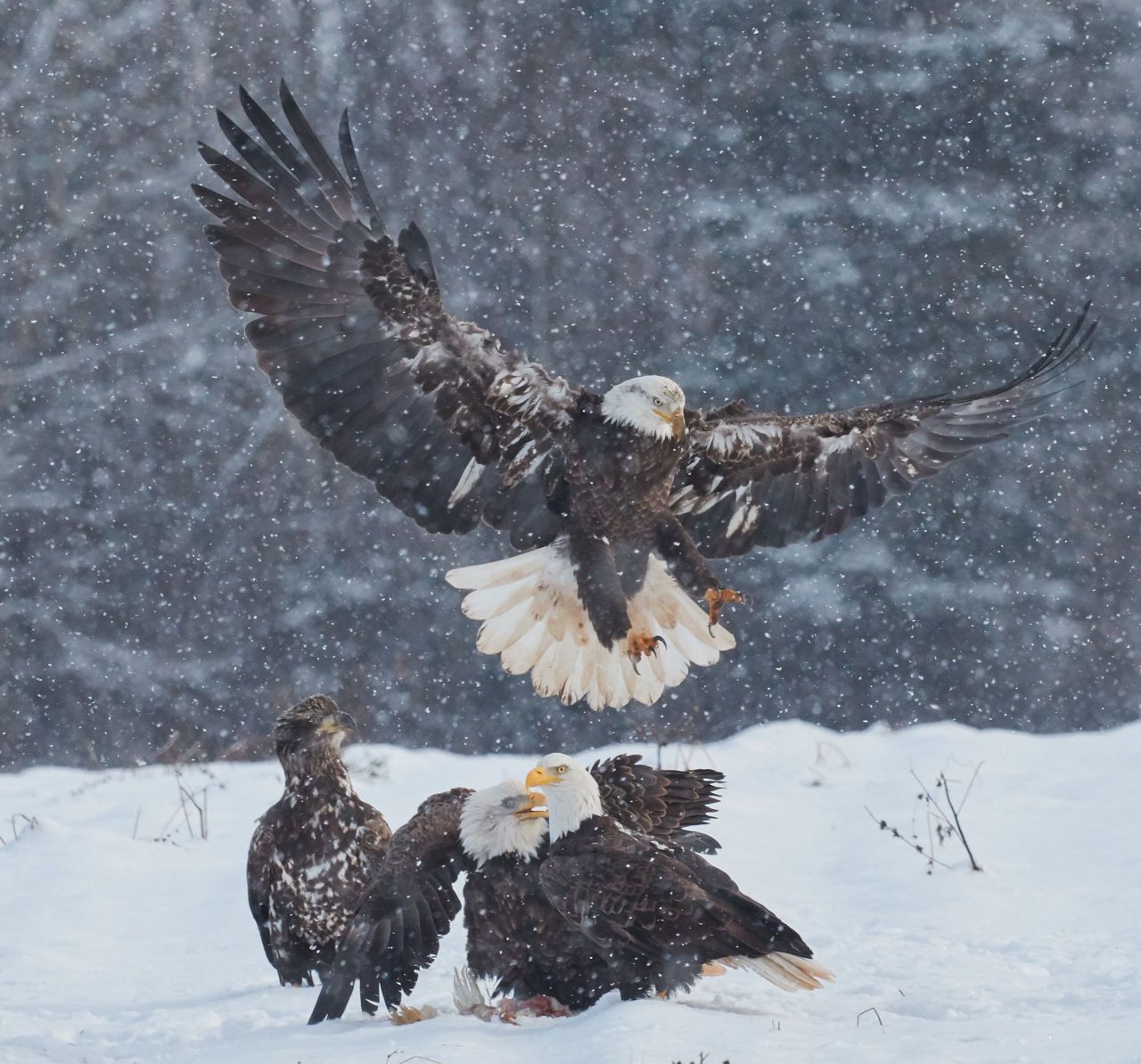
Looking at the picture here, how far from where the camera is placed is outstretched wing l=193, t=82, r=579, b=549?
5.62 metres

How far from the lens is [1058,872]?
5742mm

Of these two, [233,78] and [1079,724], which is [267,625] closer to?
[233,78]

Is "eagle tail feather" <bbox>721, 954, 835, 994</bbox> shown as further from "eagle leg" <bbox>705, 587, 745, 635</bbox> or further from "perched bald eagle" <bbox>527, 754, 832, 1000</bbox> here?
"eagle leg" <bbox>705, 587, 745, 635</bbox>

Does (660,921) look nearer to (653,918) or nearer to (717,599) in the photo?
(653,918)

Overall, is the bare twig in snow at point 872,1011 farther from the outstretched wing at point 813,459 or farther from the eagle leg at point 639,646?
the outstretched wing at point 813,459

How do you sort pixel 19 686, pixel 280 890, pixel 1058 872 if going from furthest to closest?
pixel 19 686
pixel 1058 872
pixel 280 890

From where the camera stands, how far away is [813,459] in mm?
6309

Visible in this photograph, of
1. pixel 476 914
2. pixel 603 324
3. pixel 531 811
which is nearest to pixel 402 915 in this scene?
pixel 476 914

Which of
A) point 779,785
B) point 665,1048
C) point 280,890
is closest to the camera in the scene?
point 665,1048

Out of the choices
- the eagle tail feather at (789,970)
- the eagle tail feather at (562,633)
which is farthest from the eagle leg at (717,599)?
the eagle tail feather at (789,970)

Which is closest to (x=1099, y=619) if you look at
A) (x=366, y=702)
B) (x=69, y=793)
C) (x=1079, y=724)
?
(x=1079, y=724)

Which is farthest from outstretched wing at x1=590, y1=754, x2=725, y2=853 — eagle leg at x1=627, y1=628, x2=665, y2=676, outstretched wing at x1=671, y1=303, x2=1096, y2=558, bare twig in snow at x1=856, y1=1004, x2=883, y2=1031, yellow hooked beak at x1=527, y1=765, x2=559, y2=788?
outstretched wing at x1=671, y1=303, x2=1096, y2=558

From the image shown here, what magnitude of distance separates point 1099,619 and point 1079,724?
1.22 m

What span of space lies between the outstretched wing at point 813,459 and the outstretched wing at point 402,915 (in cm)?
218
